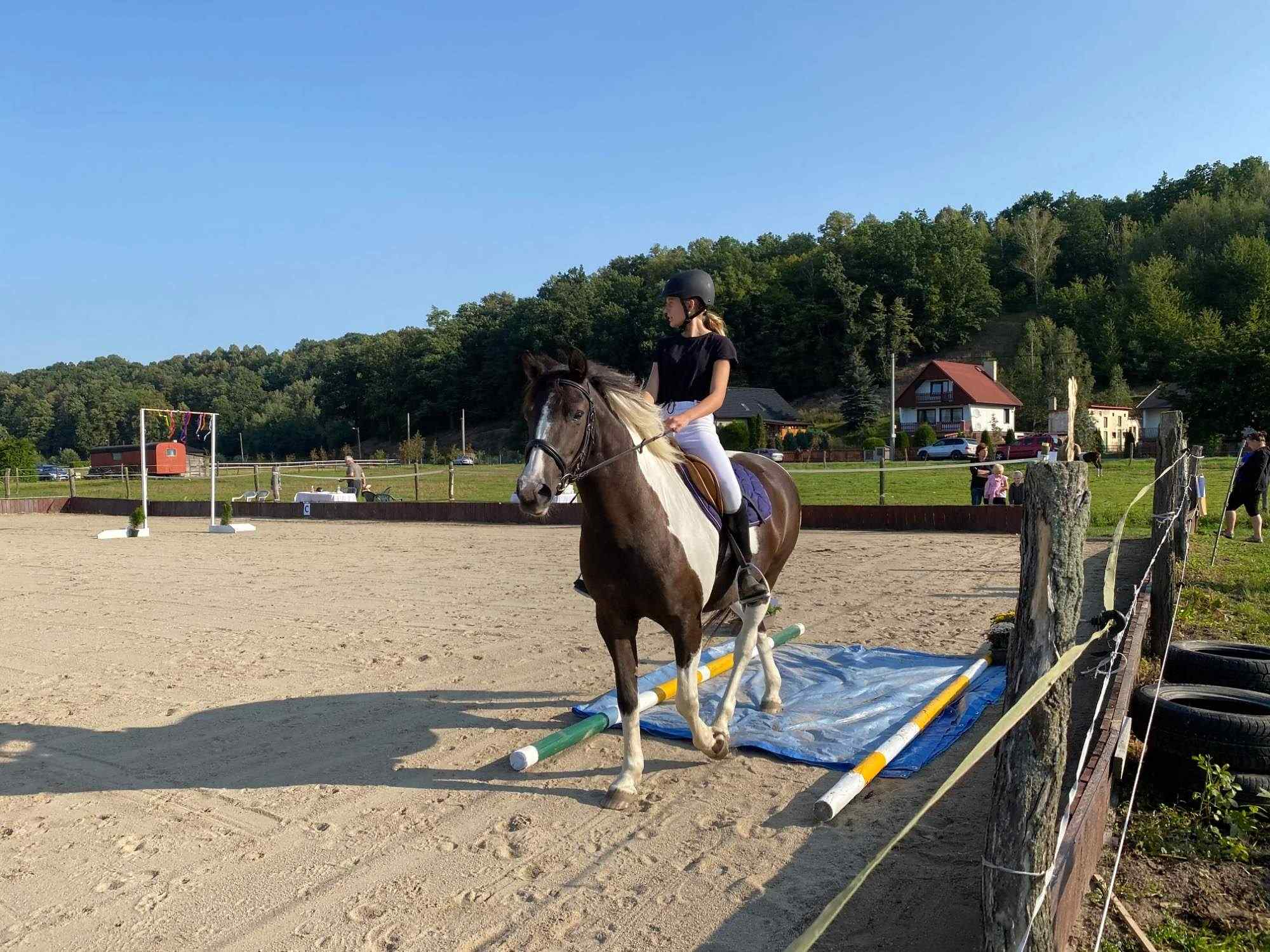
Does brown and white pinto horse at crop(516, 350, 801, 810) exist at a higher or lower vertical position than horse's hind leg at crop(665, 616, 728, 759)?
higher

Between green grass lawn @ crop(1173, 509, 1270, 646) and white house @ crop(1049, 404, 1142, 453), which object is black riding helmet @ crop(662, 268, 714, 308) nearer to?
green grass lawn @ crop(1173, 509, 1270, 646)

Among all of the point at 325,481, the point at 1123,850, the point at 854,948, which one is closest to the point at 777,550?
the point at 1123,850

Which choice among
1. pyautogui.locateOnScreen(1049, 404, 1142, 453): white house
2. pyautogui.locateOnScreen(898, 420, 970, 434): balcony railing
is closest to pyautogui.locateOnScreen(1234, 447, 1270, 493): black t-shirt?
pyautogui.locateOnScreen(1049, 404, 1142, 453): white house

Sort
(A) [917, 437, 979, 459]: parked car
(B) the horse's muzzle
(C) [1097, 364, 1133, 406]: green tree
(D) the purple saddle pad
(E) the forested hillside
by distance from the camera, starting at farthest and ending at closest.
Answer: (E) the forested hillside, (C) [1097, 364, 1133, 406]: green tree, (A) [917, 437, 979, 459]: parked car, (D) the purple saddle pad, (B) the horse's muzzle

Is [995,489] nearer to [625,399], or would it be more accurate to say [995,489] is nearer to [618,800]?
[625,399]

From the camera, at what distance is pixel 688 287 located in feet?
16.1

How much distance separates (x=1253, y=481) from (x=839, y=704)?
10.9m

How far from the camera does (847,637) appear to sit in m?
7.66

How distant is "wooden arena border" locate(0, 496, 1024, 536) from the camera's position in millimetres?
16969

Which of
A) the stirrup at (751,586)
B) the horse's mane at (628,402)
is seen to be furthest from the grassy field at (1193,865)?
the horse's mane at (628,402)

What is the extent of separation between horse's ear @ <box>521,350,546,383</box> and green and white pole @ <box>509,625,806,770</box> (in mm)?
1865

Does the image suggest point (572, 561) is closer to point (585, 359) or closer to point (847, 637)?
point (847, 637)

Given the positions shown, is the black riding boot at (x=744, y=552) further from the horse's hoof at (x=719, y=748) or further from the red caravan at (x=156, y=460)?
the red caravan at (x=156, y=460)

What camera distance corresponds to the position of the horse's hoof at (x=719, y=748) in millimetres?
4582
